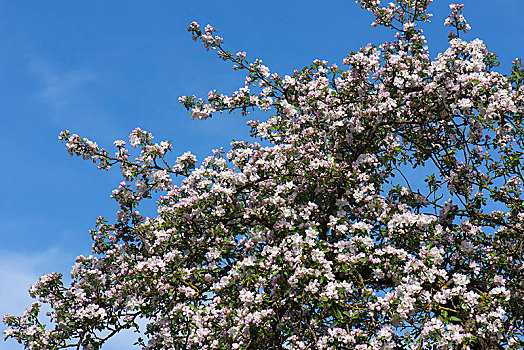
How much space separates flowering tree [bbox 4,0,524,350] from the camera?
305 inches

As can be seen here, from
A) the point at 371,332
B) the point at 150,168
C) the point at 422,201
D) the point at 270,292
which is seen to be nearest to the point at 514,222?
the point at 422,201

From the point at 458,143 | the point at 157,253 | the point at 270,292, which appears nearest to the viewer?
the point at 270,292

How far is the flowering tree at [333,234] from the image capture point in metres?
7.74

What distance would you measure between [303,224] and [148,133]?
11.4 ft

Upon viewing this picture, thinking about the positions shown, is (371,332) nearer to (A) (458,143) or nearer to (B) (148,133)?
(A) (458,143)

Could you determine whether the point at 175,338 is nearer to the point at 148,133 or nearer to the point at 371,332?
the point at 371,332

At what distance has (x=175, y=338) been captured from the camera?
858 cm

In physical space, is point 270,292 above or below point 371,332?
above

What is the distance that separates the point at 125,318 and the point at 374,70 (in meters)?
6.15

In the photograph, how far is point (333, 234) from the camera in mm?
9305

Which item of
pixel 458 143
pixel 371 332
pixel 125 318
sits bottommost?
pixel 371 332

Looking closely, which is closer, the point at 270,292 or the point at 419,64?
the point at 270,292

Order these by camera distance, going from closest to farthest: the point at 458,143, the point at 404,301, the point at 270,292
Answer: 1. the point at 404,301
2. the point at 270,292
3. the point at 458,143

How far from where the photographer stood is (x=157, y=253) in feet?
29.8
